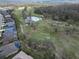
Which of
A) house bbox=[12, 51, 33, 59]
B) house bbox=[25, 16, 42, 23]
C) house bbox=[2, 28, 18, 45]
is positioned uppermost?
house bbox=[25, 16, 42, 23]

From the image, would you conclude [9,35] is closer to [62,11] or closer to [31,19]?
[31,19]

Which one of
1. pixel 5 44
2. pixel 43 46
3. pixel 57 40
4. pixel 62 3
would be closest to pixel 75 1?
A: pixel 62 3

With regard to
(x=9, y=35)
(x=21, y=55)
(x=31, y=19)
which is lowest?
(x=21, y=55)

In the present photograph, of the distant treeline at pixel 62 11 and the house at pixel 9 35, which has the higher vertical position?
the distant treeline at pixel 62 11

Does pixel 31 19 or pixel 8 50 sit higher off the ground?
pixel 31 19

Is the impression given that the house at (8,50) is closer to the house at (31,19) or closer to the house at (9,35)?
the house at (9,35)

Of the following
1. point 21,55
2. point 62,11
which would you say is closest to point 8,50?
point 21,55

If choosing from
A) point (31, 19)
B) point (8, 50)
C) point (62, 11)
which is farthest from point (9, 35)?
point (62, 11)

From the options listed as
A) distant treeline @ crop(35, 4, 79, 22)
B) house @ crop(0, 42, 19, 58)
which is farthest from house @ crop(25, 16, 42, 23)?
house @ crop(0, 42, 19, 58)

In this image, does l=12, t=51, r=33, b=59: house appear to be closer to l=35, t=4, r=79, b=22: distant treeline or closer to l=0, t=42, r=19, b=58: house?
l=0, t=42, r=19, b=58: house

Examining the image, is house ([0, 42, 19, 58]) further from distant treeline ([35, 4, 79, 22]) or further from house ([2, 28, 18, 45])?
distant treeline ([35, 4, 79, 22])

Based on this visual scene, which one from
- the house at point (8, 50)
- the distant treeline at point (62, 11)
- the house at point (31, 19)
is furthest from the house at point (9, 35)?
the distant treeline at point (62, 11)

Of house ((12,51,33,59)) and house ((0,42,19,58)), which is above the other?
house ((0,42,19,58))
